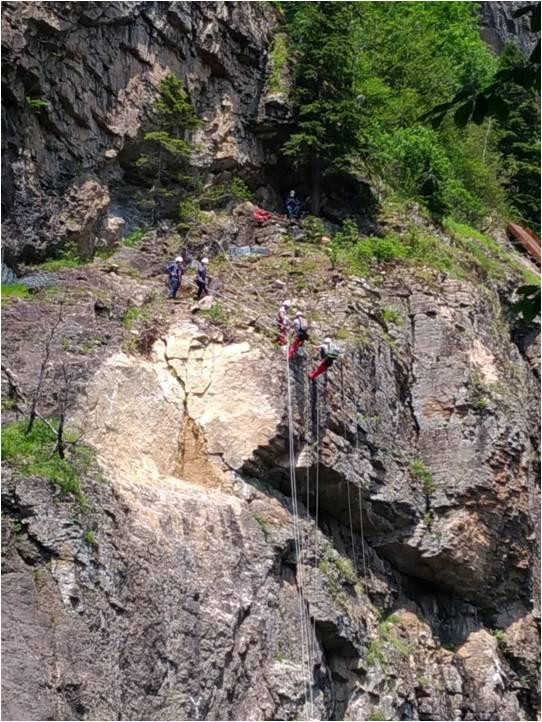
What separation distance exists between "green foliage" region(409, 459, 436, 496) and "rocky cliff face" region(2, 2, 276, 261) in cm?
764

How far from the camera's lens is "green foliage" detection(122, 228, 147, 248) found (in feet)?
87.2

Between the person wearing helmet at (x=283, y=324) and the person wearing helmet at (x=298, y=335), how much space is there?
0.37 meters

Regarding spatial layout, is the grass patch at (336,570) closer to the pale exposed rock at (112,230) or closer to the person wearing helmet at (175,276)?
the person wearing helmet at (175,276)

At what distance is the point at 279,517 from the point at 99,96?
10646 mm

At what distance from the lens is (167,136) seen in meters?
27.5

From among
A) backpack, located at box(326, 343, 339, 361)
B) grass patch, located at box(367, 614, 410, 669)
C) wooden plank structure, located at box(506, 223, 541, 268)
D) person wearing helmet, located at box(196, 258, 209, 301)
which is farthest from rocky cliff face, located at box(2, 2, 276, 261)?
wooden plank structure, located at box(506, 223, 541, 268)

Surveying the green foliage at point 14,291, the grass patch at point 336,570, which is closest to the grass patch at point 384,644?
the grass patch at point 336,570

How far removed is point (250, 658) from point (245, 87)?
15.6 metres

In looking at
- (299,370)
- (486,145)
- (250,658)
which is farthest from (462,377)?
(486,145)

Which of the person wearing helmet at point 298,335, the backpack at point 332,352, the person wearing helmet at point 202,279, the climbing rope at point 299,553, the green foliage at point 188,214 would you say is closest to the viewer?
the climbing rope at point 299,553

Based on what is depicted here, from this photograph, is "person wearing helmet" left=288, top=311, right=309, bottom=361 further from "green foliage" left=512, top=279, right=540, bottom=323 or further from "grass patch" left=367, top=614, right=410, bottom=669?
"green foliage" left=512, top=279, right=540, bottom=323

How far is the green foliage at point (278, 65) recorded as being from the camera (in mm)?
29984

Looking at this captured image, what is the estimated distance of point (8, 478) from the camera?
16453mm

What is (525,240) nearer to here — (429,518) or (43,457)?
(429,518)
